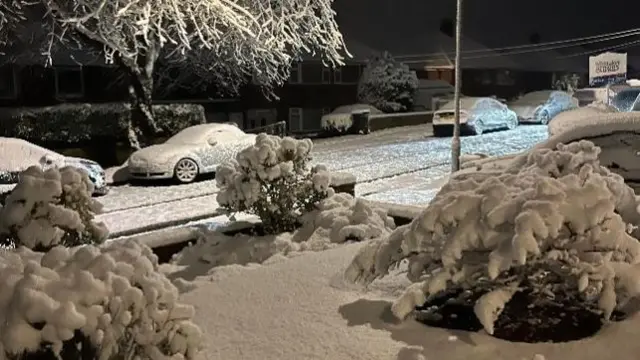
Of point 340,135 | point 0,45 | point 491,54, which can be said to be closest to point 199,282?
point 0,45

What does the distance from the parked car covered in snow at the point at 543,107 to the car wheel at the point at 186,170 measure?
18195 millimetres

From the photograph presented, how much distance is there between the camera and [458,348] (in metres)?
4.50

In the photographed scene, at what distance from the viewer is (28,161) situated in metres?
17.1

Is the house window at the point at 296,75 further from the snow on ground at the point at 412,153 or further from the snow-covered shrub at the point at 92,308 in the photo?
the snow-covered shrub at the point at 92,308

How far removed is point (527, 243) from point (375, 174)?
14.2 metres

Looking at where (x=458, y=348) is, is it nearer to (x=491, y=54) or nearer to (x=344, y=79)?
(x=344, y=79)

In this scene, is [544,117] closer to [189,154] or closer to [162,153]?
[189,154]

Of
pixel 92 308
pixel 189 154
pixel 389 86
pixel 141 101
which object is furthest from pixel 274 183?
pixel 389 86

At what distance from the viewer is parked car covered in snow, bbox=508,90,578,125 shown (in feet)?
104

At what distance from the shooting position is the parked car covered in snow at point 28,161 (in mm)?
16578

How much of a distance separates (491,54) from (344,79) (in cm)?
1248

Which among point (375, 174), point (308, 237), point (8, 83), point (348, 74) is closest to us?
point (308, 237)

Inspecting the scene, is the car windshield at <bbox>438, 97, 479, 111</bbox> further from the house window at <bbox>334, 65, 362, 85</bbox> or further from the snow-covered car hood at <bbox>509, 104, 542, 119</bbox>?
the house window at <bbox>334, 65, 362, 85</bbox>

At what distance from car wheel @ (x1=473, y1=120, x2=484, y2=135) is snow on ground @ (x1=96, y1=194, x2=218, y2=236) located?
14.4m
